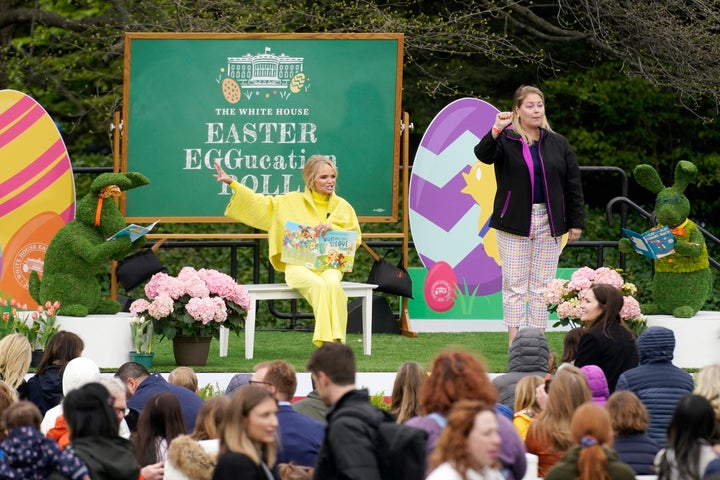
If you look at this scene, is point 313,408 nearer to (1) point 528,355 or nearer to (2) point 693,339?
(1) point 528,355

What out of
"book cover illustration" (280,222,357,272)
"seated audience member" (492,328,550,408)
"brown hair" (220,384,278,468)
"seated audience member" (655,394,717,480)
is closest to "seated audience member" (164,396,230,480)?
"brown hair" (220,384,278,468)

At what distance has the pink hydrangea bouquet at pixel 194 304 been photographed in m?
9.38

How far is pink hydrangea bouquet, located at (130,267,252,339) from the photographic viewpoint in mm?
9383

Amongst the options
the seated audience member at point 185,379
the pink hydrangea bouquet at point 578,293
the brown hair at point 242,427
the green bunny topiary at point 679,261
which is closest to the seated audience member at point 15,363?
the seated audience member at point 185,379

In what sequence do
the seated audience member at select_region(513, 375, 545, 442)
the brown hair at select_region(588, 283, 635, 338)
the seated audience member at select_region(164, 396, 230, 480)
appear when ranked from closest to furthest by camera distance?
the seated audience member at select_region(164, 396, 230, 480), the seated audience member at select_region(513, 375, 545, 442), the brown hair at select_region(588, 283, 635, 338)

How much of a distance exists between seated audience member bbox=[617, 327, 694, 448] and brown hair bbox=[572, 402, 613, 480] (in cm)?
150

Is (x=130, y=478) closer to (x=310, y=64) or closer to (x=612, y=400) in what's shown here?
(x=612, y=400)

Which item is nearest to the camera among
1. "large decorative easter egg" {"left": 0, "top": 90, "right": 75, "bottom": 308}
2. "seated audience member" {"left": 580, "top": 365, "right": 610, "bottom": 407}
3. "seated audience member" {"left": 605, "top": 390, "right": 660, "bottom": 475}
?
"seated audience member" {"left": 605, "top": 390, "right": 660, "bottom": 475}

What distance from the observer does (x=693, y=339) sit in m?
9.95

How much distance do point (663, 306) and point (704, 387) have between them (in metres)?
4.15

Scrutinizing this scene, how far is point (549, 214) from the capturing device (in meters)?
9.52

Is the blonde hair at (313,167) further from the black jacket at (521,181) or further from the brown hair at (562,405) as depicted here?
the brown hair at (562,405)

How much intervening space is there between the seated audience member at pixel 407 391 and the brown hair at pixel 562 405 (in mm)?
567

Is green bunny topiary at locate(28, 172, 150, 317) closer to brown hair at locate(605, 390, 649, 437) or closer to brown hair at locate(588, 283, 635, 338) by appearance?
brown hair at locate(588, 283, 635, 338)
